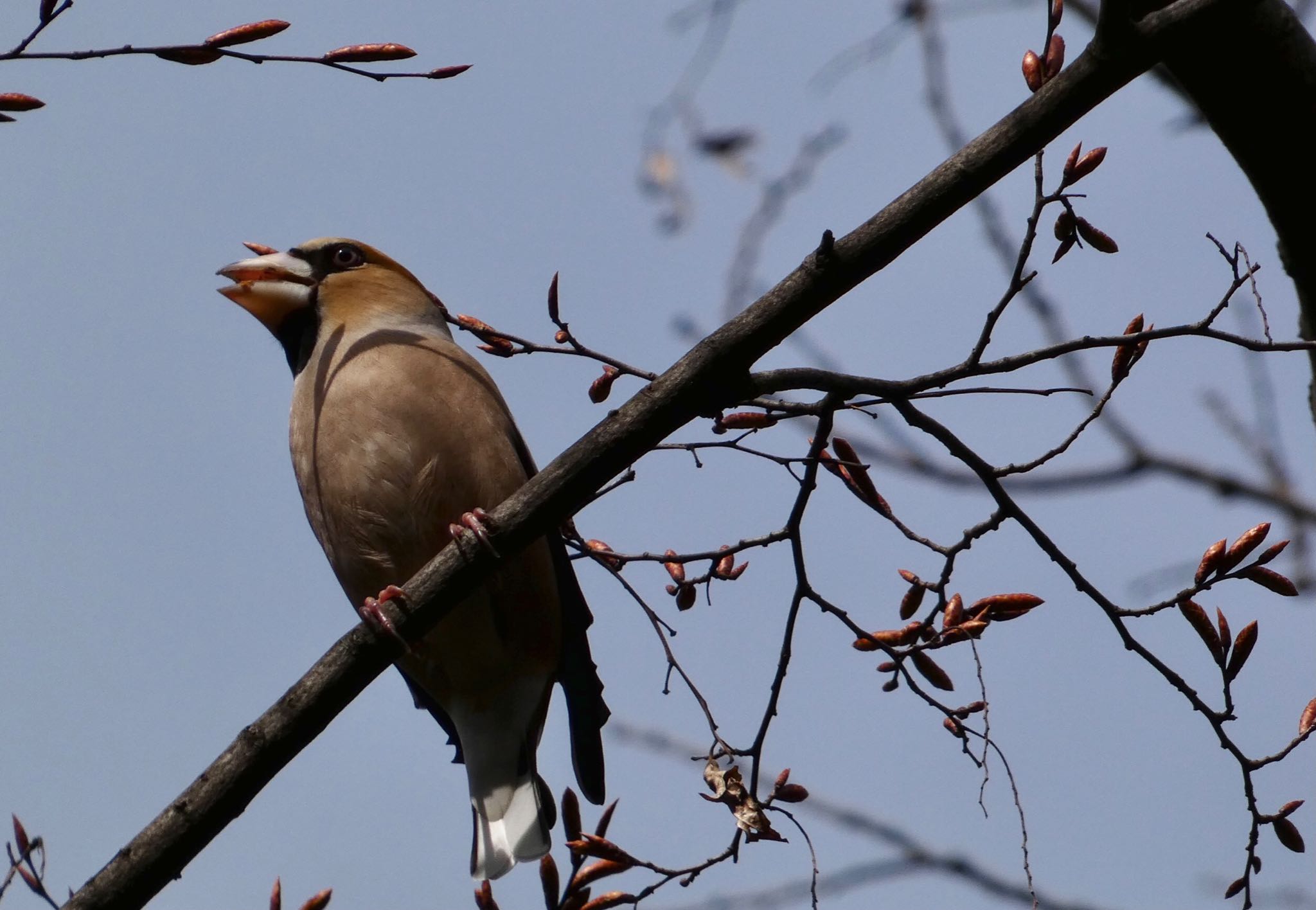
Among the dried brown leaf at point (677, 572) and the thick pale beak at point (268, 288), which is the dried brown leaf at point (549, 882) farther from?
the thick pale beak at point (268, 288)

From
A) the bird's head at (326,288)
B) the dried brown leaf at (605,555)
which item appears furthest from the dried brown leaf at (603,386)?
the bird's head at (326,288)

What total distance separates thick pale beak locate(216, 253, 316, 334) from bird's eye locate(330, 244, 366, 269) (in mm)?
141

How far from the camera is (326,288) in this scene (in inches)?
189

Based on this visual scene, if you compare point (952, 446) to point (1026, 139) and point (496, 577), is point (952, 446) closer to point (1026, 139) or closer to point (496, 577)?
point (1026, 139)

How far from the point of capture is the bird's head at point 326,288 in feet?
15.5

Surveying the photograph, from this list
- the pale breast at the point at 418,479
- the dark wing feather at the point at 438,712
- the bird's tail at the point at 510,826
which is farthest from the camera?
the dark wing feather at the point at 438,712

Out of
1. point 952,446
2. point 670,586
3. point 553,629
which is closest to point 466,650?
point 553,629

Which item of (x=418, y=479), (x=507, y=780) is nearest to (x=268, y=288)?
(x=418, y=479)

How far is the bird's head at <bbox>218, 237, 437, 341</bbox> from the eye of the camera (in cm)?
473

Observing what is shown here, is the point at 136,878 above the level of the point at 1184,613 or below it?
below

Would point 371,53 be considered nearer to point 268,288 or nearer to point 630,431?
point 630,431

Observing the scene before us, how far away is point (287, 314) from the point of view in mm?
4781

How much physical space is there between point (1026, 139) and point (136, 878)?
101 inches

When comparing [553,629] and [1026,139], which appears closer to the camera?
[1026,139]
